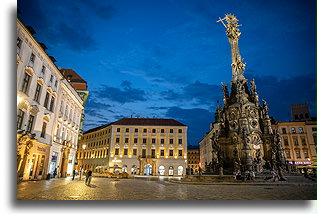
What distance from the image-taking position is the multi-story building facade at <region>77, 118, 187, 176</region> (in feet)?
123

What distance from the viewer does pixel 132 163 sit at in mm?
37875

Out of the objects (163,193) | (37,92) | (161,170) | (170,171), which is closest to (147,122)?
(161,170)

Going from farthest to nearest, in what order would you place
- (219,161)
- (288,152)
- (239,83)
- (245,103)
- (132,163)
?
(132,163) < (288,152) < (239,83) < (245,103) < (219,161)

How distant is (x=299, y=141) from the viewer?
33531 mm

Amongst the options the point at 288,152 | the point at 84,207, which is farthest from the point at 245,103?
the point at 288,152

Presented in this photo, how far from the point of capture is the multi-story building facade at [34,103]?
33.6ft

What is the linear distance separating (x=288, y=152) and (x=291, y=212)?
34.0 meters

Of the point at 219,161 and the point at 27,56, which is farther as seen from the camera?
the point at 219,161

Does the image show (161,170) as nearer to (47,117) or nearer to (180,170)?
(180,170)

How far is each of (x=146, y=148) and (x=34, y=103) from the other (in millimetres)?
28284

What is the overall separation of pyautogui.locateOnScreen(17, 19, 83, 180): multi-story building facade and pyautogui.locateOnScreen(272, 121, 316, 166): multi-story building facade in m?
36.0

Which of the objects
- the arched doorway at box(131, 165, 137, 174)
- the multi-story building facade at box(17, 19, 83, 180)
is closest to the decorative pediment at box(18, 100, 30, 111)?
the multi-story building facade at box(17, 19, 83, 180)
